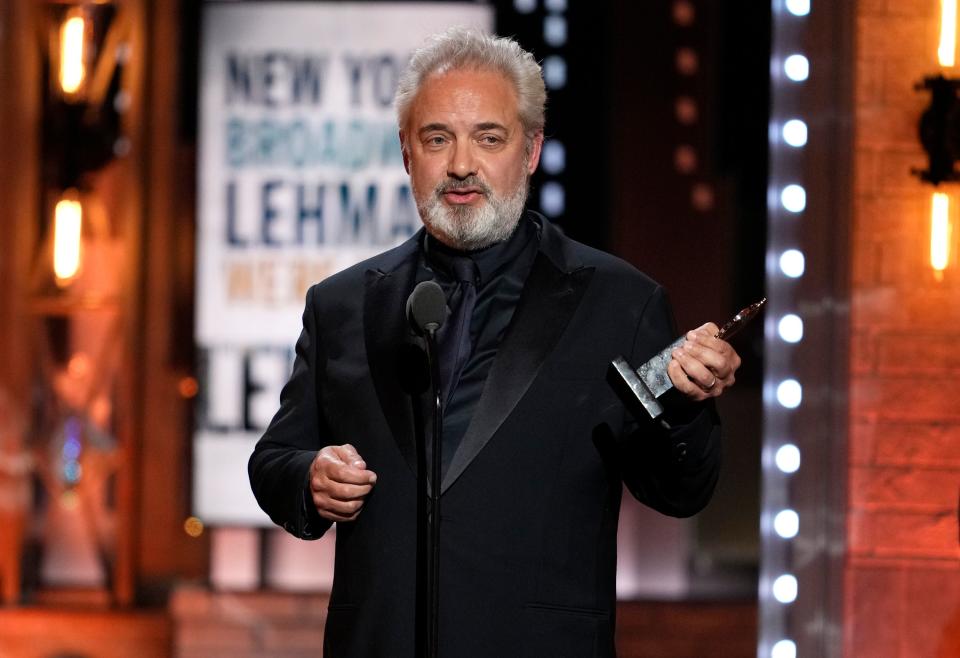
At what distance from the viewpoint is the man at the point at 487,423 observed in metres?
2.18

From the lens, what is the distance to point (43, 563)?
20.0ft

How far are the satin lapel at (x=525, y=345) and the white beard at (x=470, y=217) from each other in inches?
3.7

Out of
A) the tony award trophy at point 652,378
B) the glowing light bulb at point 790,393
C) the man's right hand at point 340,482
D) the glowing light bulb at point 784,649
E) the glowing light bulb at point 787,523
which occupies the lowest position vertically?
the glowing light bulb at point 784,649

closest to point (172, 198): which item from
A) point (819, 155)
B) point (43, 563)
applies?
point (43, 563)

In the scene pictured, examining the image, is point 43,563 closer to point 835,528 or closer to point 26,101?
point 26,101

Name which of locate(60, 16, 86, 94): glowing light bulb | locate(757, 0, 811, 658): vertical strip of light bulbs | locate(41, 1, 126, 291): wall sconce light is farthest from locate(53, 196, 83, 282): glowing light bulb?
locate(757, 0, 811, 658): vertical strip of light bulbs

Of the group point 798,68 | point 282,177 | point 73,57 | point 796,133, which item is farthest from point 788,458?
point 73,57

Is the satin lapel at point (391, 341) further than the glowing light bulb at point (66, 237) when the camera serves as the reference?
No

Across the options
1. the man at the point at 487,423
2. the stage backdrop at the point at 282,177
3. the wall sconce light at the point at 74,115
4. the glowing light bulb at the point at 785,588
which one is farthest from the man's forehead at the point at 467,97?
the wall sconce light at the point at 74,115

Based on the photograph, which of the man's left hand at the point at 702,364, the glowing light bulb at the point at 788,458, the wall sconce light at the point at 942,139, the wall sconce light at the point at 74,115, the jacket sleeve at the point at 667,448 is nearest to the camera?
the man's left hand at the point at 702,364

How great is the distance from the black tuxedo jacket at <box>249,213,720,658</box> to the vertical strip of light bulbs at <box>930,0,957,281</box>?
3.78ft

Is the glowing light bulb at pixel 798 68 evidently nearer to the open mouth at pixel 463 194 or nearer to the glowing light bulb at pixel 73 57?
the open mouth at pixel 463 194

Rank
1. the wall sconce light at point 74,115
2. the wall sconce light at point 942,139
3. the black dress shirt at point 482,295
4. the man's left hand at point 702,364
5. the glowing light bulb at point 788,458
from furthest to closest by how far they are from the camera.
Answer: the wall sconce light at point 74,115
the glowing light bulb at point 788,458
the wall sconce light at point 942,139
the black dress shirt at point 482,295
the man's left hand at point 702,364

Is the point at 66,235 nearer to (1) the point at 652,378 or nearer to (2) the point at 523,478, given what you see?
(2) the point at 523,478
